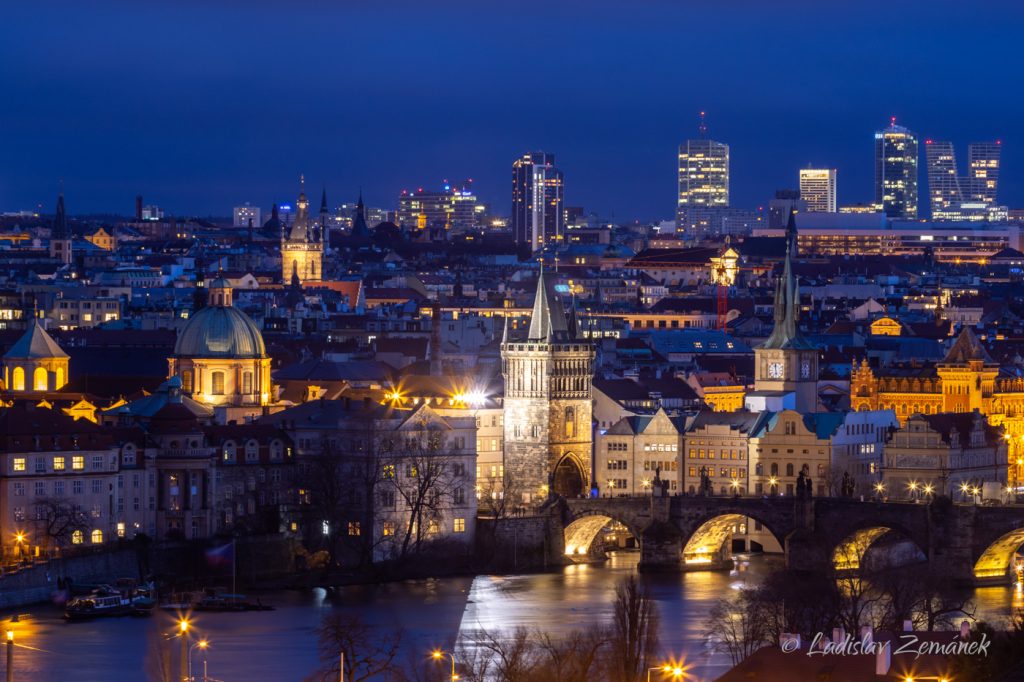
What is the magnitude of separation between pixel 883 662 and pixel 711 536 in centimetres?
3753

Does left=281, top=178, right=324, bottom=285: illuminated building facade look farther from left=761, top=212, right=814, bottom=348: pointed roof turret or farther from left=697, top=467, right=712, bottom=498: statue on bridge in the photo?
left=697, top=467, right=712, bottom=498: statue on bridge

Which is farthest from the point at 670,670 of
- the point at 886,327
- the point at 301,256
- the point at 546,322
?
the point at 301,256

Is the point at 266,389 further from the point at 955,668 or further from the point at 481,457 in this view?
the point at 955,668

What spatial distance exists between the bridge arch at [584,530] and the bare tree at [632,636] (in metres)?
19.5

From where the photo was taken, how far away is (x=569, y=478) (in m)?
85.8

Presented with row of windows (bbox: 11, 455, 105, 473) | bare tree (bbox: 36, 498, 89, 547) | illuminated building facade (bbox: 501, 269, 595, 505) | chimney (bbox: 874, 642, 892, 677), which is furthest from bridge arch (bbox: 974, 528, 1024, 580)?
chimney (bbox: 874, 642, 892, 677)

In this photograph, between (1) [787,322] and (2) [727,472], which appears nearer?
(2) [727,472]

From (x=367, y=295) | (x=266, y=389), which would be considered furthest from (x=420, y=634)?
(x=367, y=295)

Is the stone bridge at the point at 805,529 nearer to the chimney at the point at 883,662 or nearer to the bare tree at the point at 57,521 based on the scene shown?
the bare tree at the point at 57,521

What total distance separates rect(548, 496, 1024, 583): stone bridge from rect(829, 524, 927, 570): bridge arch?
0.9 inches

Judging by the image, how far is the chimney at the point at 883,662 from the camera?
146 feet

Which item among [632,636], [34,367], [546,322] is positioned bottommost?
[632,636]

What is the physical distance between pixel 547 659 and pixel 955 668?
45.9ft

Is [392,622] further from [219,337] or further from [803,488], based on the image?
[219,337]
